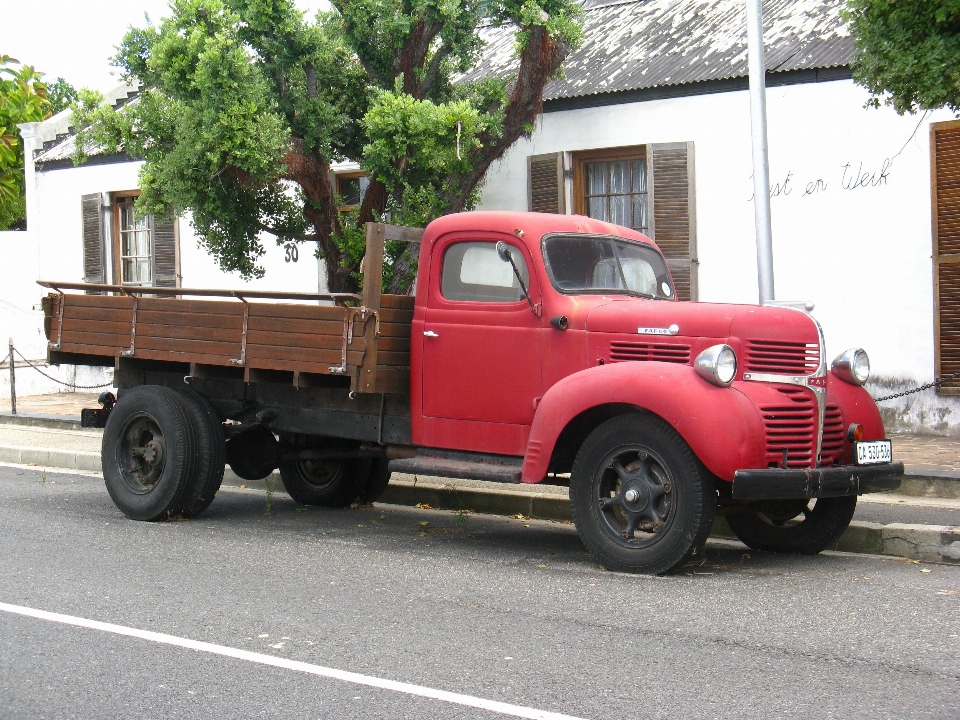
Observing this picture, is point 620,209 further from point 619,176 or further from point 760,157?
point 760,157

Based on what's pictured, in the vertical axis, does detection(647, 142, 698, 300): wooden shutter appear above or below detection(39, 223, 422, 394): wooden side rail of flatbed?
above

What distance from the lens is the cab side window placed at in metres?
8.06

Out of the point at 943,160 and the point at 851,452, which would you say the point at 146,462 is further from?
the point at 943,160

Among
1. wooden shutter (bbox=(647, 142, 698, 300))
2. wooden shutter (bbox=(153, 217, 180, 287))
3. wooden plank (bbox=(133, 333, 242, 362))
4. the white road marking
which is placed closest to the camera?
the white road marking

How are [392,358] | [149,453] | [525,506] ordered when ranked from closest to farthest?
[392,358], [149,453], [525,506]

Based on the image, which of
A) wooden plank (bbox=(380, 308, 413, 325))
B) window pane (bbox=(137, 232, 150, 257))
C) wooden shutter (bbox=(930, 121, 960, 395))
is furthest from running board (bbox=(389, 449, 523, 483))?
window pane (bbox=(137, 232, 150, 257))

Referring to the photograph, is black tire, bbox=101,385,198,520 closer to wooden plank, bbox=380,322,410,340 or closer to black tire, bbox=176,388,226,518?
black tire, bbox=176,388,226,518

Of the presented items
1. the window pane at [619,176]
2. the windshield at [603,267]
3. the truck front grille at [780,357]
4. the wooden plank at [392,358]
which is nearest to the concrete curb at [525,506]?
the truck front grille at [780,357]

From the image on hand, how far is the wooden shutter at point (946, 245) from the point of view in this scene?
501 inches

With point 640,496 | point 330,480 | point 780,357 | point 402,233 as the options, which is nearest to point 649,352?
point 780,357

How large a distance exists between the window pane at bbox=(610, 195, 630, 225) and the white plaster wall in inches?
28.5

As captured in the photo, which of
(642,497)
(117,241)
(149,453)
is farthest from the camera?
(117,241)

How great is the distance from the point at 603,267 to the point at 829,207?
6.15 metres

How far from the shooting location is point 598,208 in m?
15.4
